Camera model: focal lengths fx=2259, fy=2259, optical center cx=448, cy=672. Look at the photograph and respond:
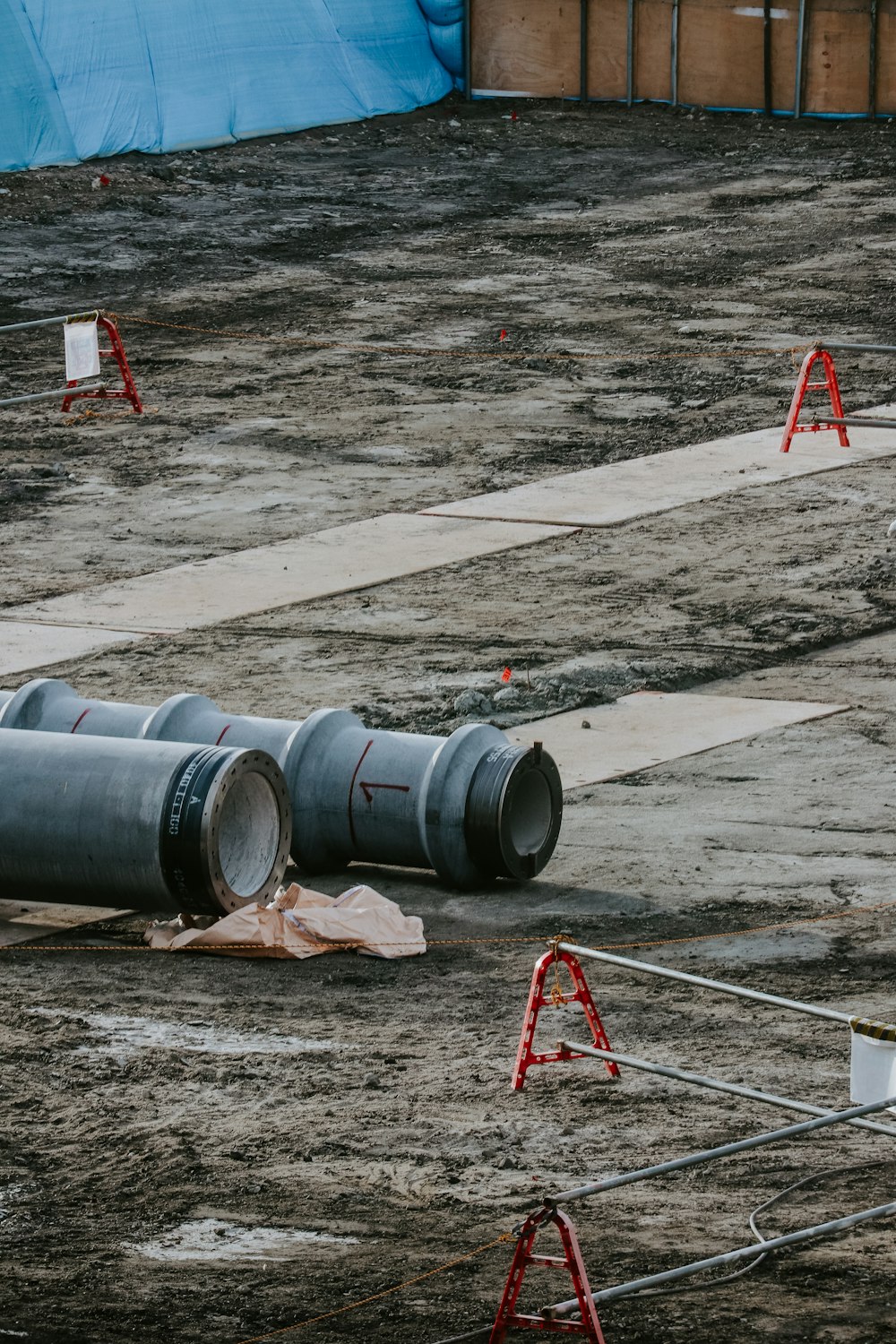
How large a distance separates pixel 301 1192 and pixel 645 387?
16.5 meters

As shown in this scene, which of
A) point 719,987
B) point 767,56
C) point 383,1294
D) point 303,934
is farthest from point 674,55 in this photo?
point 383,1294

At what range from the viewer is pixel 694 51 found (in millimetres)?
38250

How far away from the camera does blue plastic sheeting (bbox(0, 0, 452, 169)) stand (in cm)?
3441

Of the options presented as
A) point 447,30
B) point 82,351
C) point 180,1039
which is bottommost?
point 180,1039

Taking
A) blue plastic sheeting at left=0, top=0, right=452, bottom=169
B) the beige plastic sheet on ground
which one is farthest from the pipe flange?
blue plastic sheeting at left=0, top=0, right=452, bottom=169

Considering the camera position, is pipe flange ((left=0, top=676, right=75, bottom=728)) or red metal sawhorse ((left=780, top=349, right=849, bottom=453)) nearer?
pipe flange ((left=0, top=676, right=75, bottom=728))

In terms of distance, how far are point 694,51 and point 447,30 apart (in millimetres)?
4661

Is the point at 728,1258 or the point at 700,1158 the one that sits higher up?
the point at 700,1158

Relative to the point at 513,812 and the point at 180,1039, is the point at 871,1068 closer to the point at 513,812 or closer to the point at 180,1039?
the point at 180,1039

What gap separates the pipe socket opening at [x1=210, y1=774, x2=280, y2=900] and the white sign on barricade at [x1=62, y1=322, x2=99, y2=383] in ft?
36.2

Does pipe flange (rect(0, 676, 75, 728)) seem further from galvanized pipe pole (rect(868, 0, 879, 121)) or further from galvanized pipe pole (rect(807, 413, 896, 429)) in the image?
galvanized pipe pole (rect(868, 0, 879, 121))

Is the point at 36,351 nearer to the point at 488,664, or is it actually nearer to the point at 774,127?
the point at 488,664

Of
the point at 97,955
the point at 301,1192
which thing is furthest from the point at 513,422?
the point at 301,1192

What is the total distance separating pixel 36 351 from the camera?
25094 millimetres
